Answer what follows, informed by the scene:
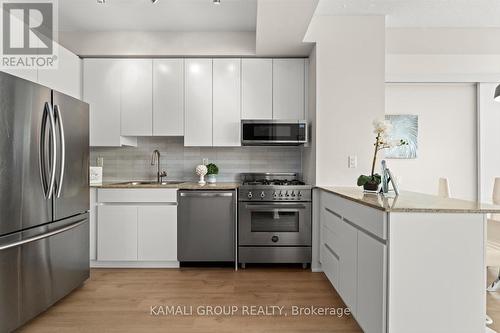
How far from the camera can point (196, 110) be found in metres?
3.87

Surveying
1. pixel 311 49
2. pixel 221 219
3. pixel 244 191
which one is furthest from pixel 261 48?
pixel 221 219

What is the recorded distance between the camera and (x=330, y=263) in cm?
293

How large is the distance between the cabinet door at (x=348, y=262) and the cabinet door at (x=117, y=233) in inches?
85.5

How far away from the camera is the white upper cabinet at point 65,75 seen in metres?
3.04

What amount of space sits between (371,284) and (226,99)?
2632 mm

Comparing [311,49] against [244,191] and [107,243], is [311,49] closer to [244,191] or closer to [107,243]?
[244,191]

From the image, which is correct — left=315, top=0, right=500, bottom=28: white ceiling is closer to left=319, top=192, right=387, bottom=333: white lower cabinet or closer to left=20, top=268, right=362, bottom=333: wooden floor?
left=319, top=192, right=387, bottom=333: white lower cabinet

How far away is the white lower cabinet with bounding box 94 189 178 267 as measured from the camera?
3.54 m

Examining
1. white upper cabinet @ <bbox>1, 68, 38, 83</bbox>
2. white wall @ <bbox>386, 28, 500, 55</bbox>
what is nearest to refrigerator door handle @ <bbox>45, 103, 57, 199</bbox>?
white upper cabinet @ <bbox>1, 68, 38, 83</bbox>

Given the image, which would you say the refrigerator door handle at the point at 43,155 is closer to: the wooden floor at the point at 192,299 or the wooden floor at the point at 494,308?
the wooden floor at the point at 192,299

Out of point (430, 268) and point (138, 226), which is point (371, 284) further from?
point (138, 226)

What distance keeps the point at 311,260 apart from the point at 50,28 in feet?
12.6

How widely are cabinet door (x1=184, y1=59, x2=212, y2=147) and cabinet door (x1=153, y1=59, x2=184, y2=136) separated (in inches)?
2.8

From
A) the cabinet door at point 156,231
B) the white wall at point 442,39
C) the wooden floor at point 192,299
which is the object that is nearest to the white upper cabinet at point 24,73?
the cabinet door at point 156,231
